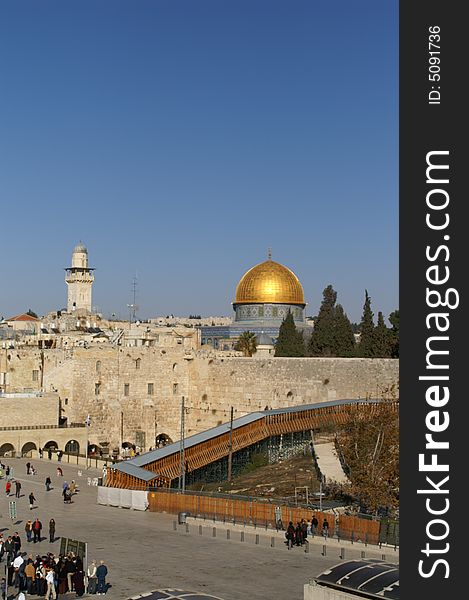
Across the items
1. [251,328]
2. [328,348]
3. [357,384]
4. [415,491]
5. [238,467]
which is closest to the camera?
[415,491]

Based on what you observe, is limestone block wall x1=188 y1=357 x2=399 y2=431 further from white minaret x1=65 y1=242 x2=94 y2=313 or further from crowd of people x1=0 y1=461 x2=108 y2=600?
white minaret x1=65 y1=242 x2=94 y2=313

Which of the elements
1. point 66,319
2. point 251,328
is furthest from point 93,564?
point 66,319

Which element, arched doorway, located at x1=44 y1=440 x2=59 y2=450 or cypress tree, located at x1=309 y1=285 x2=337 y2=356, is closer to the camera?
arched doorway, located at x1=44 y1=440 x2=59 y2=450

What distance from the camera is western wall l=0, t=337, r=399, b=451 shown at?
121ft

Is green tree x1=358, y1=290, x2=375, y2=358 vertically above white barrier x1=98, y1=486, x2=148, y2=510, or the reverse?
green tree x1=358, y1=290, x2=375, y2=358

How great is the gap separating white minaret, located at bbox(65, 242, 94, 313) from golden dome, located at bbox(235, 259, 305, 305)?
17.5 m

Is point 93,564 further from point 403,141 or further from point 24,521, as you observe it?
point 403,141

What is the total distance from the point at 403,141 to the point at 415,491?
3.02 meters

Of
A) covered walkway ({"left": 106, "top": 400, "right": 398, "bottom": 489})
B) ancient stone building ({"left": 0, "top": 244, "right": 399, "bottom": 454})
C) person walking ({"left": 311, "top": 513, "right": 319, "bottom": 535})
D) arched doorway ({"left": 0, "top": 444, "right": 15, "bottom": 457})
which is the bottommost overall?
person walking ({"left": 311, "top": 513, "right": 319, "bottom": 535})

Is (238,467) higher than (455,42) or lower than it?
lower

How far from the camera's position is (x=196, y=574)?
46.5 feet

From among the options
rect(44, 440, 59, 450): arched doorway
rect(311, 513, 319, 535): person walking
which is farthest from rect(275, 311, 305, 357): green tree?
rect(311, 513, 319, 535): person walking

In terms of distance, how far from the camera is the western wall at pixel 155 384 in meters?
36.8

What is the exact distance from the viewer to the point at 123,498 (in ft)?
68.9
